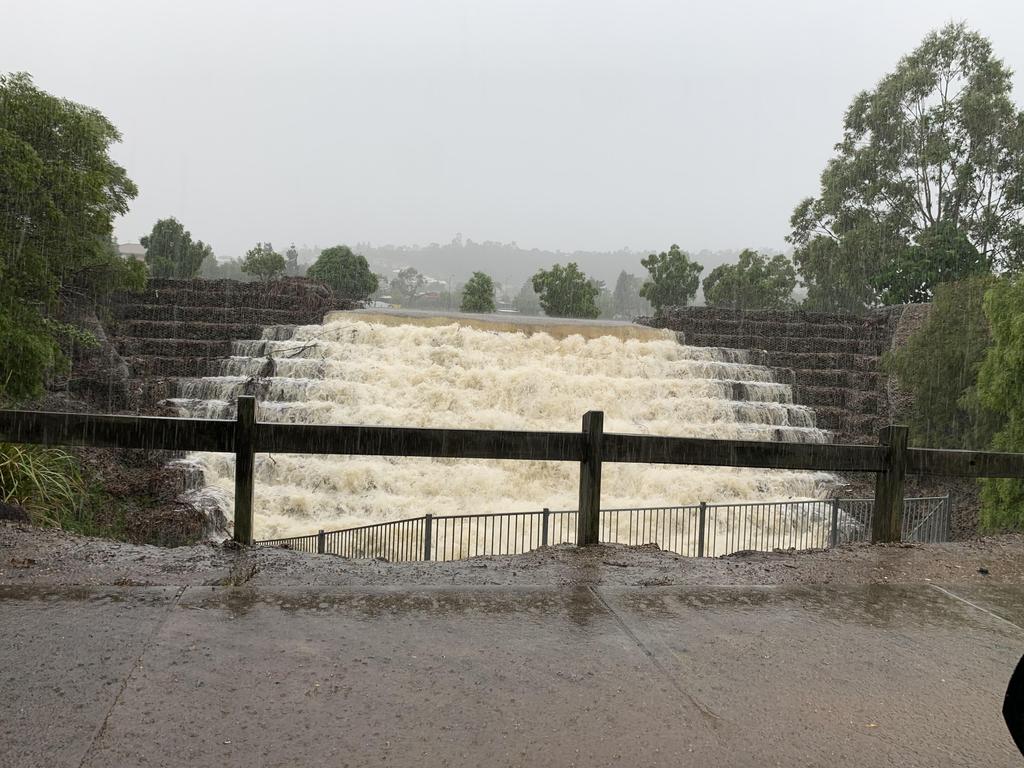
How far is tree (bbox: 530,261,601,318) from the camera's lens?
2899 inches

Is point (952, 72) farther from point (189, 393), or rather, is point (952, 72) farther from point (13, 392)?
point (13, 392)

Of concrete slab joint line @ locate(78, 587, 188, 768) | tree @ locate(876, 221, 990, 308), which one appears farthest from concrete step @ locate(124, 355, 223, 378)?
tree @ locate(876, 221, 990, 308)

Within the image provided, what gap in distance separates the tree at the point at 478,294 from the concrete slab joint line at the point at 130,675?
2787 inches

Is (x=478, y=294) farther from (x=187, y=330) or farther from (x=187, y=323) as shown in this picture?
(x=187, y=330)

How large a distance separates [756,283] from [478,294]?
2530cm

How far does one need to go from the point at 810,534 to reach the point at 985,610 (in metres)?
11.3

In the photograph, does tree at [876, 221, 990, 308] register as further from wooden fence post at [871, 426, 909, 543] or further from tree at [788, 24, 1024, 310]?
wooden fence post at [871, 426, 909, 543]

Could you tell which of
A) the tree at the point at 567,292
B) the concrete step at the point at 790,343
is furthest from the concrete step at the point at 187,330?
the tree at the point at 567,292

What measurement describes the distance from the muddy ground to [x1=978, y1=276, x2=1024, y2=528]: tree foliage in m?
14.1

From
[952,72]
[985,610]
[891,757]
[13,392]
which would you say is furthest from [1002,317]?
[952,72]

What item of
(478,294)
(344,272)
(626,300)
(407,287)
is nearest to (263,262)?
(344,272)

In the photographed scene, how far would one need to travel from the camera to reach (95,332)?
25938 millimetres

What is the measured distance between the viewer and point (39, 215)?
684 inches

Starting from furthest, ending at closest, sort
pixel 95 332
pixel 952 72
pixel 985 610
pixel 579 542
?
1. pixel 952 72
2. pixel 95 332
3. pixel 579 542
4. pixel 985 610
